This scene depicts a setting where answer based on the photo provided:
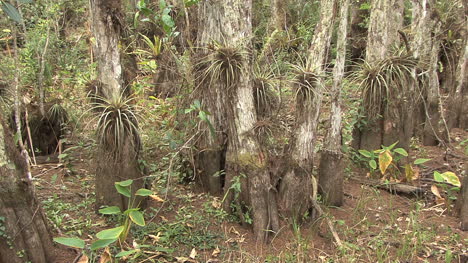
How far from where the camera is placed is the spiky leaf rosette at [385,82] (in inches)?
226

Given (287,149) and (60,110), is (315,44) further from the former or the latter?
(60,110)

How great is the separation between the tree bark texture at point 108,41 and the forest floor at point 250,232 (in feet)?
4.27

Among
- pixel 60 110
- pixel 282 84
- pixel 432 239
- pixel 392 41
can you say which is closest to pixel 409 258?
pixel 432 239

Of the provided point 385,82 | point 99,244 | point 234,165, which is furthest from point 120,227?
point 385,82

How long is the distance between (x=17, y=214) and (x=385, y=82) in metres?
4.56

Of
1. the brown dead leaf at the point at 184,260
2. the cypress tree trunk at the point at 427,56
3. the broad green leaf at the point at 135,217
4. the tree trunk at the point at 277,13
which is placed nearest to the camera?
the broad green leaf at the point at 135,217

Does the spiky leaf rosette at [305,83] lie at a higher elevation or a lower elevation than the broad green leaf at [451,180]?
higher

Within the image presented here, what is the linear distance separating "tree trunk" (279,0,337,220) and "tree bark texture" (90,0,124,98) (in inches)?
79.8

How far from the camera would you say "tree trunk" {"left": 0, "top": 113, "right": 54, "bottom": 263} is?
140 inches

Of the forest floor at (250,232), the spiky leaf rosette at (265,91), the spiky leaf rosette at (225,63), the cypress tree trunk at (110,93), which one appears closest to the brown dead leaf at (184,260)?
the forest floor at (250,232)

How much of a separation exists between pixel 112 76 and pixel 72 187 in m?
1.80

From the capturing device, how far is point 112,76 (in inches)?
187

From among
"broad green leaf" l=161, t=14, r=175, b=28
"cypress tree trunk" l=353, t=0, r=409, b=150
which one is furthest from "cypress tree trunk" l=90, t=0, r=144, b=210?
"cypress tree trunk" l=353, t=0, r=409, b=150

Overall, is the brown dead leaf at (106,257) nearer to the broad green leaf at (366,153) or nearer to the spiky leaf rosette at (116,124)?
the spiky leaf rosette at (116,124)
